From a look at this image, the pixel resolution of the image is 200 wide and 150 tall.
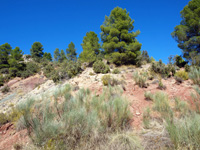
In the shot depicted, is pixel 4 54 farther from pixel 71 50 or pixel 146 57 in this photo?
pixel 146 57

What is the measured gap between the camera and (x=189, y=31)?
39.0 feet

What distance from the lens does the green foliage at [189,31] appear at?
11.3m

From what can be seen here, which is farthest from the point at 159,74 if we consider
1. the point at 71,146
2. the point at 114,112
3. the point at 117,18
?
the point at 117,18

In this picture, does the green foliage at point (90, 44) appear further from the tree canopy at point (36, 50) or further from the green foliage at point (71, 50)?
the tree canopy at point (36, 50)

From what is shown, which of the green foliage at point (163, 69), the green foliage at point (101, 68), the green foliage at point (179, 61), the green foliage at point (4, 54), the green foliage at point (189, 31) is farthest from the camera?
the green foliage at point (4, 54)

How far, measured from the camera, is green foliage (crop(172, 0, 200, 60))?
1127 centimetres

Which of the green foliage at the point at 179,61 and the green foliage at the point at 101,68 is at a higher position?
the green foliage at the point at 179,61

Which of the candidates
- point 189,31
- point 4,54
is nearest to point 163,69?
point 189,31

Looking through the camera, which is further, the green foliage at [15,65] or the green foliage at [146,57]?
the green foliage at [15,65]

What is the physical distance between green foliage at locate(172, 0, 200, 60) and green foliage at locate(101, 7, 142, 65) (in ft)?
14.6

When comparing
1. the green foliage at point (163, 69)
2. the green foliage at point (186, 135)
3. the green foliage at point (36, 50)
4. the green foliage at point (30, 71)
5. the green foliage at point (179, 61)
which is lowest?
the green foliage at point (186, 135)

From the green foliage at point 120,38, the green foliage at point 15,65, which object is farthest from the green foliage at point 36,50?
the green foliage at point 120,38

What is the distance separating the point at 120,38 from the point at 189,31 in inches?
294

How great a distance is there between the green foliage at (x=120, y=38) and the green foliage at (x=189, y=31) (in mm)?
4459
